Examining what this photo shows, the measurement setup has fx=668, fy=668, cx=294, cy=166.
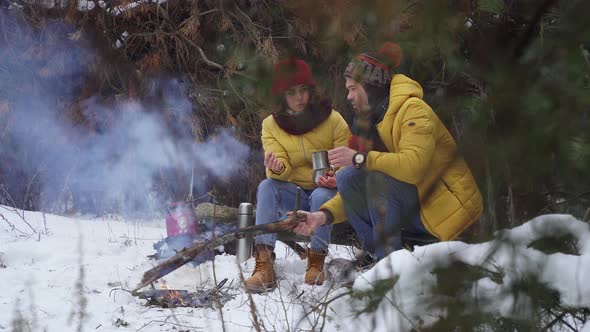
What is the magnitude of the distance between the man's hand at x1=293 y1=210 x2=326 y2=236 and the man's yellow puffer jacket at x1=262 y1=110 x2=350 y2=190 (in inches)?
22.3

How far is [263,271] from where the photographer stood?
12.1 feet

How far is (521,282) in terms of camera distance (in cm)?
125

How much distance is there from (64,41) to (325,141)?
3.35 meters

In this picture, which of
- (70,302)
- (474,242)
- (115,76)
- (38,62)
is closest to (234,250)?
(70,302)

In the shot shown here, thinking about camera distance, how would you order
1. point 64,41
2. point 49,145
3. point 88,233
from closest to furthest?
point 88,233 < point 64,41 < point 49,145

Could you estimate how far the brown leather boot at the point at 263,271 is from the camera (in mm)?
3541

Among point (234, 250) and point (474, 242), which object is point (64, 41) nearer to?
point (234, 250)

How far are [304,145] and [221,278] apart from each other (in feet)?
3.02

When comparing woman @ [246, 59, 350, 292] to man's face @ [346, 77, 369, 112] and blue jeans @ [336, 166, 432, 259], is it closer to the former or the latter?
blue jeans @ [336, 166, 432, 259]

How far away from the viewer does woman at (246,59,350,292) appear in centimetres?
371

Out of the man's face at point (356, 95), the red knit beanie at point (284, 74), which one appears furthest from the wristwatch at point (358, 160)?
the red knit beanie at point (284, 74)

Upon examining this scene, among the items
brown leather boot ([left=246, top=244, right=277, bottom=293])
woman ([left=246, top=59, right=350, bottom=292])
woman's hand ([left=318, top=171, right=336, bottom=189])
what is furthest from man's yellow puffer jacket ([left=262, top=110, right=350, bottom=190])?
brown leather boot ([left=246, top=244, right=277, bottom=293])

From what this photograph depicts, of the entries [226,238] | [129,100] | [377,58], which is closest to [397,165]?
[226,238]

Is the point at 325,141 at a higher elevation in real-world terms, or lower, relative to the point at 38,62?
lower
